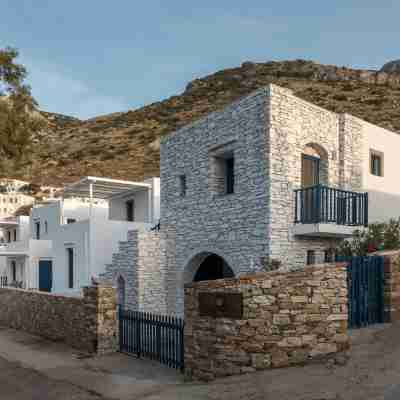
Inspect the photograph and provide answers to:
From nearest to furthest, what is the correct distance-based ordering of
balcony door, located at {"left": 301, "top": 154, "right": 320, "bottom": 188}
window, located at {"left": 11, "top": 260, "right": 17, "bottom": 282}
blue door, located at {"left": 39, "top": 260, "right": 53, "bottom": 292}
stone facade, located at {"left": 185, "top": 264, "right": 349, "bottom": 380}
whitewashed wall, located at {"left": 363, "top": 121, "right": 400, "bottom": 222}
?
stone facade, located at {"left": 185, "top": 264, "right": 349, "bottom": 380}
balcony door, located at {"left": 301, "top": 154, "right": 320, "bottom": 188}
whitewashed wall, located at {"left": 363, "top": 121, "right": 400, "bottom": 222}
blue door, located at {"left": 39, "top": 260, "right": 53, "bottom": 292}
window, located at {"left": 11, "top": 260, "right": 17, "bottom": 282}

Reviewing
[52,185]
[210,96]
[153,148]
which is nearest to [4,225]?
[52,185]

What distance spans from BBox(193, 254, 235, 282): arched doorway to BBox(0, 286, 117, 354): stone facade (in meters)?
6.46

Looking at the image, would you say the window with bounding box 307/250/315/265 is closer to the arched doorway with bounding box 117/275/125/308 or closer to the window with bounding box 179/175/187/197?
the window with bounding box 179/175/187/197

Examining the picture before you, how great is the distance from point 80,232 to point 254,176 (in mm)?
10314

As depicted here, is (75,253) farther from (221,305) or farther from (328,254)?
(221,305)

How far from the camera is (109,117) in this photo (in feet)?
280

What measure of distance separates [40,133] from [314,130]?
9.41 m

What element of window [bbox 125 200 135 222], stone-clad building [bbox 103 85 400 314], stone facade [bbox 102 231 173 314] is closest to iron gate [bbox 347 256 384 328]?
stone-clad building [bbox 103 85 400 314]

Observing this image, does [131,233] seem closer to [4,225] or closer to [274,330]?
[274,330]

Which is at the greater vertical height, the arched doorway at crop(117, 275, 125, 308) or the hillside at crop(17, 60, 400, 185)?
the hillside at crop(17, 60, 400, 185)

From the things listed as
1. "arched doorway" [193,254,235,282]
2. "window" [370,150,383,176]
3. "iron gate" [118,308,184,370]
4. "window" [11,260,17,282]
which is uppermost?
"window" [370,150,383,176]

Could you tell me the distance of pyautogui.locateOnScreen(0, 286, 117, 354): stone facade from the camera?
1376cm

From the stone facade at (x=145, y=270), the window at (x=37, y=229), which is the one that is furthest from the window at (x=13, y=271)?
the stone facade at (x=145, y=270)

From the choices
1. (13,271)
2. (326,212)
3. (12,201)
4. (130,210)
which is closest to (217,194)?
(326,212)
